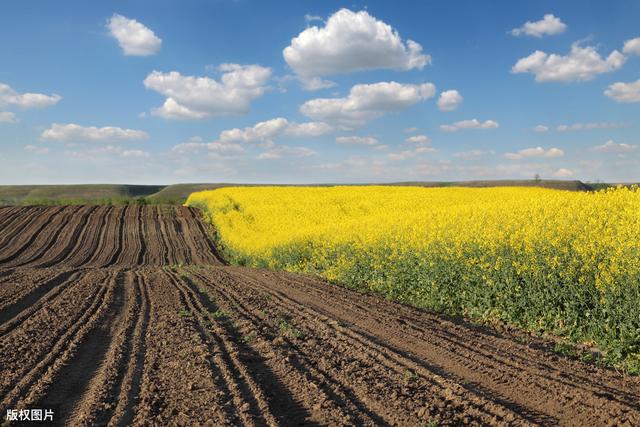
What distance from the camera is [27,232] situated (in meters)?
33.8

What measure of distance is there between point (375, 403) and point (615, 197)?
27.1 feet

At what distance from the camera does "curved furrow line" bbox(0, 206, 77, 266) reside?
2832cm

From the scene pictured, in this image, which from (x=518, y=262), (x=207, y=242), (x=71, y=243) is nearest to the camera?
(x=518, y=262)

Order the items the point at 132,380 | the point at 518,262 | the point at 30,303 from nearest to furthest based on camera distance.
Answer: the point at 132,380 < the point at 518,262 < the point at 30,303

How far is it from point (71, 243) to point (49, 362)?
89.6 feet

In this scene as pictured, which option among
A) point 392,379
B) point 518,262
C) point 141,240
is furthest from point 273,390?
point 141,240

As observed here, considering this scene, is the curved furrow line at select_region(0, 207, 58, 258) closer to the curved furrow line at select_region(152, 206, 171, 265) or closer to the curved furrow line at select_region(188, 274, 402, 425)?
the curved furrow line at select_region(152, 206, 171, 265)

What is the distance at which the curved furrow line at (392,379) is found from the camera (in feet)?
17.0

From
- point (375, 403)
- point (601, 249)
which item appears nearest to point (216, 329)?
point (375, 403)

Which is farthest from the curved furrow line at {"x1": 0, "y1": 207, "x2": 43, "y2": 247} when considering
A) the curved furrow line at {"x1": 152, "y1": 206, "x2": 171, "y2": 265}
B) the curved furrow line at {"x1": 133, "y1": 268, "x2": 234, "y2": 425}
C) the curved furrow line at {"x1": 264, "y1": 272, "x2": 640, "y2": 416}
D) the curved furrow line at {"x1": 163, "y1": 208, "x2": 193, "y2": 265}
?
the curved furrow line at {"x1": 264, "y1": 272, "x2": 640, "y2": 416}

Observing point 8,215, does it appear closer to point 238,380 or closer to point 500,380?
point 238,380

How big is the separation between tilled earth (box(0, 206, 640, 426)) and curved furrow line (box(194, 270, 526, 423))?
2 cm

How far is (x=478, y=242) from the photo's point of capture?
35.3 ft

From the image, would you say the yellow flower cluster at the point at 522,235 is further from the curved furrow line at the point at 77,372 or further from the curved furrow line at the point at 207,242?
the curved furrow line at the point at 77,372
